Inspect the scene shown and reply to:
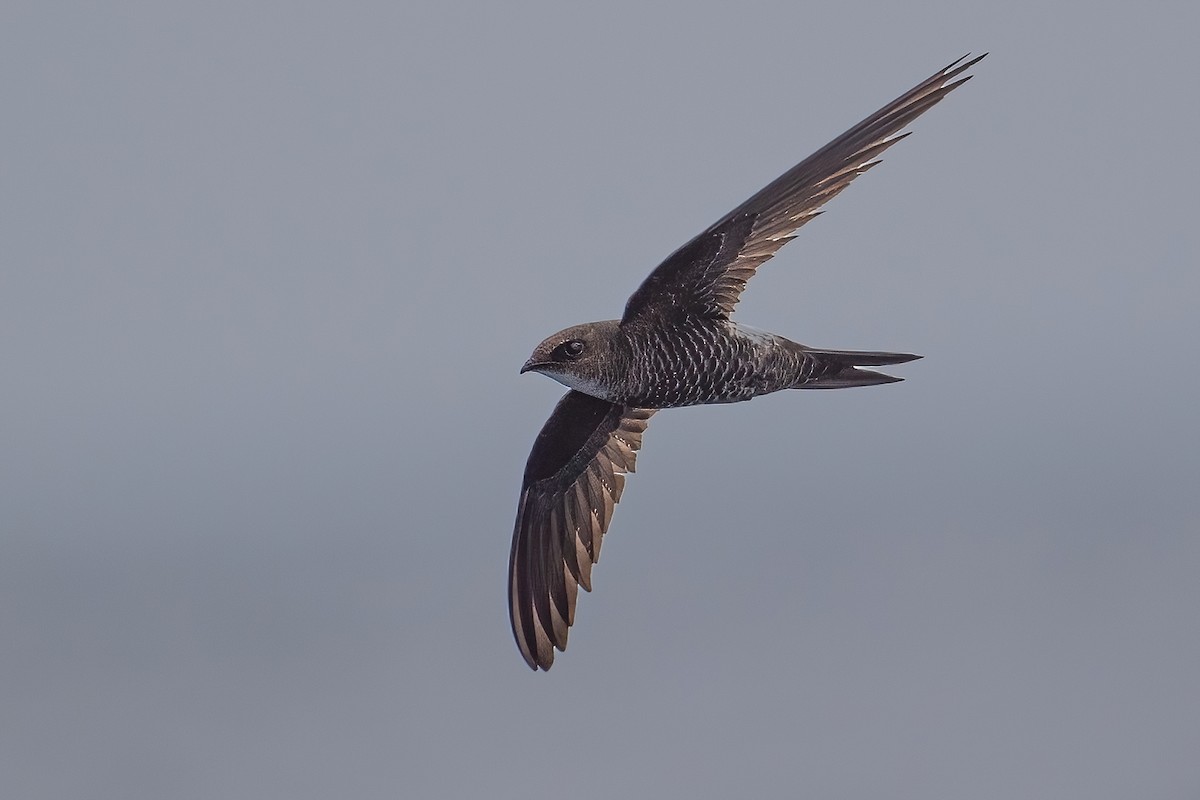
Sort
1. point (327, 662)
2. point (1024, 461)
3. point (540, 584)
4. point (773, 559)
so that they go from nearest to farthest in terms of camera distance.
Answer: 1. point (540, 584)
2. point (327, 662)
3. point (773, 559)
4. point (1024, 461)

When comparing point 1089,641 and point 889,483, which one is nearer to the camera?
point 1089,641

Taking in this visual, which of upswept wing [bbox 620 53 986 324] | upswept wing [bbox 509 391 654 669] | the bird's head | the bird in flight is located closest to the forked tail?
the bird in flight

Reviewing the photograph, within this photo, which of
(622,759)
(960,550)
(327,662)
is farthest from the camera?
(960,550)

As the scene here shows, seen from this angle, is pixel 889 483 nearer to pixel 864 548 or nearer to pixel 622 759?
pixel 864 548

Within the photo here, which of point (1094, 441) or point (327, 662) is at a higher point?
point (1094, 441)

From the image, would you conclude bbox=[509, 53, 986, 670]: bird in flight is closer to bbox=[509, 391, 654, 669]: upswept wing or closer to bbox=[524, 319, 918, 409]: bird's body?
bbox=[524, 319, 918, 409]: bird's body

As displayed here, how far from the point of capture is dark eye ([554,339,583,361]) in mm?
7699

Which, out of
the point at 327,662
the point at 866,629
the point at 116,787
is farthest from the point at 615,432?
the point at 327,662

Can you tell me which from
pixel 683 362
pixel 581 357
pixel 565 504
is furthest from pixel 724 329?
pixel 565 504

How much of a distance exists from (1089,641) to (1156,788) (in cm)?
1775

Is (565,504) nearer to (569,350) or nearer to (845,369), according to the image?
(569,350)

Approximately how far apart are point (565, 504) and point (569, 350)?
4.20ft

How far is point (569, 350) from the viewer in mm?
7723

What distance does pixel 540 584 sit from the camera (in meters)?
8.68
